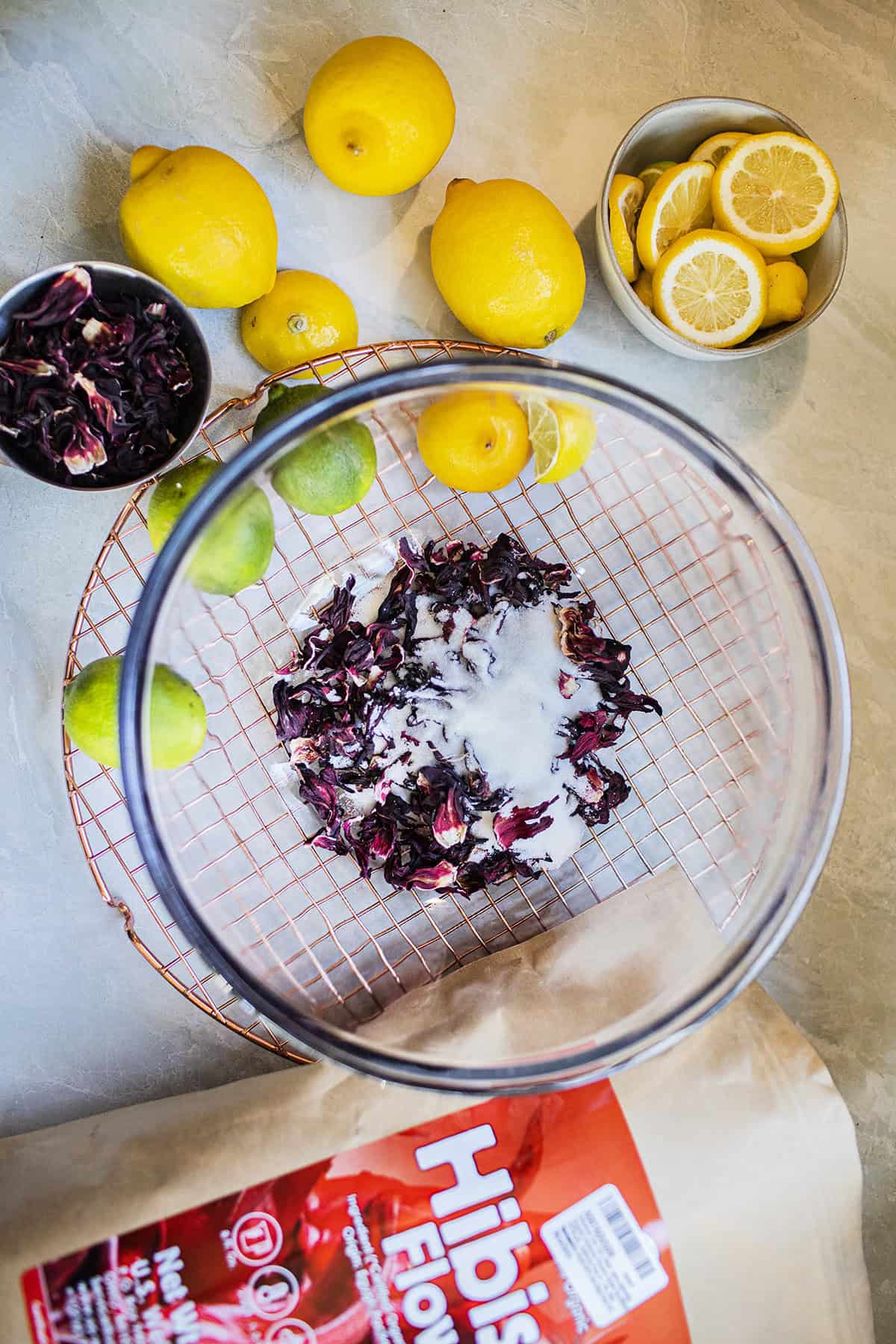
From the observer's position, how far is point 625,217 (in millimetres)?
868

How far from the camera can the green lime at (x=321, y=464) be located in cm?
74

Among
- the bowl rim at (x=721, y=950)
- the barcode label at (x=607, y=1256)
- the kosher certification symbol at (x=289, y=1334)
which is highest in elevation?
the bowl rim at (x=721, y=950)

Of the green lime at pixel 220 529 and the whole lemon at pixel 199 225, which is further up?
the whole lemon at pixel 199 225

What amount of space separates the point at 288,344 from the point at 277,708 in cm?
33

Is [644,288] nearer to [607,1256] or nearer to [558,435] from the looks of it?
[558,435]

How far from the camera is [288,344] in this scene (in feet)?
2.74

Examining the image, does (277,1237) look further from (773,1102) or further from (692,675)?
(692,675)

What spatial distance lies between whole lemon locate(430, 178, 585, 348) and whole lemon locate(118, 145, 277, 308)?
6.6 inches

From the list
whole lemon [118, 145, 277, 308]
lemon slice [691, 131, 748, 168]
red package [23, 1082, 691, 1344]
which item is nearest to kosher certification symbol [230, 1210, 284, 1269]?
red package [23, 1082, 691, 1344]

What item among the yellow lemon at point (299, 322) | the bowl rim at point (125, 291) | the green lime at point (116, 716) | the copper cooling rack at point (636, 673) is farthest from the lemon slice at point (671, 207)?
the green lime at point (116, 716)

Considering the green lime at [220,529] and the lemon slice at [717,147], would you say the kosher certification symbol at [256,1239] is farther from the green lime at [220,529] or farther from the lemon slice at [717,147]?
the lemon slice at [717,147]

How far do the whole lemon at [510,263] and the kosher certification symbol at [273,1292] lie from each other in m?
0.82

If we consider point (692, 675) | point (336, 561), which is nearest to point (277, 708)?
point (336, 561)

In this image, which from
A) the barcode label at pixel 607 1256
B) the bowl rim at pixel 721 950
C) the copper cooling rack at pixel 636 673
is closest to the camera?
the bowl rim at pixel 721 950
